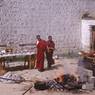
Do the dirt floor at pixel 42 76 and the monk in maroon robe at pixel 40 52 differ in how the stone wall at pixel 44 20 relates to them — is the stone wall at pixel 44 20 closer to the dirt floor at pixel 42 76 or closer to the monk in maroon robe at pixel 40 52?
the dirt floor at pixel 42 76

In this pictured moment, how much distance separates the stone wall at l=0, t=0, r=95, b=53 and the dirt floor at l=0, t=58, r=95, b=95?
72.4 inches

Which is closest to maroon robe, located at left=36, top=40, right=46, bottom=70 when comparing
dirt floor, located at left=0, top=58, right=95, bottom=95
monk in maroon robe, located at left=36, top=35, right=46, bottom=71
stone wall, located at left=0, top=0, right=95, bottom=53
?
monk in maroon robe, located at left=36, top=35, right=46, bottom=71

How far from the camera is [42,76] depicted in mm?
17703

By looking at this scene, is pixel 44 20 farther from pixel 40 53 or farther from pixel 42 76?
pixel 42 76

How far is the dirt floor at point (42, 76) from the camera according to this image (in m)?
14.7

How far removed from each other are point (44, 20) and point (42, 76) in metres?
6.34

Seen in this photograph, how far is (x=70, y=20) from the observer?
2347 cm

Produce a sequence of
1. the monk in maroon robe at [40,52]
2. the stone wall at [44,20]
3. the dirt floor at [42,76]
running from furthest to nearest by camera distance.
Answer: the stone wall at [44,20] → the monk in maroon robe at [40,52] → the dirt floor at [42,76]

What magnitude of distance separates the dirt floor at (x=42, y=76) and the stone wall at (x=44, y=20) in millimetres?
1840

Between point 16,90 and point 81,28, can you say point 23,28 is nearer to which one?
point 81,28

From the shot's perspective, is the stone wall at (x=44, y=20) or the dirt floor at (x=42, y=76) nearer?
the dirt floor at (x=42, y=76)

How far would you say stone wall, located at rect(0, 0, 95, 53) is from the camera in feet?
76.6

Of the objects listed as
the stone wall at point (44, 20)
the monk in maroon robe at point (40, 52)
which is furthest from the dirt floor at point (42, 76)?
the stone wall at point (44, 20)

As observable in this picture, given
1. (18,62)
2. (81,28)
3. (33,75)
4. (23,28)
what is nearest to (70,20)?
(81,28)
